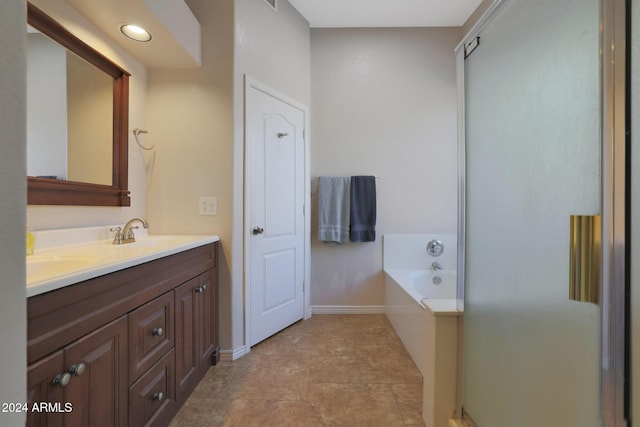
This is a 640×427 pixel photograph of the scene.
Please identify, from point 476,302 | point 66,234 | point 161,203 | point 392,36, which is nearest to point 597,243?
point 476,302

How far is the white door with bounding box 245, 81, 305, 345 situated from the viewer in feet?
6.66

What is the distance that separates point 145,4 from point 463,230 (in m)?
1.85

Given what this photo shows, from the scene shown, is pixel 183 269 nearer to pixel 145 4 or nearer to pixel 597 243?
pixel 145 4

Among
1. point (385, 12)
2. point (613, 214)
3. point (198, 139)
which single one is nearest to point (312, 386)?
point (613, 214)

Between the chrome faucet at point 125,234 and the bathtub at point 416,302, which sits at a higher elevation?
the chrome faucet at point 125,234

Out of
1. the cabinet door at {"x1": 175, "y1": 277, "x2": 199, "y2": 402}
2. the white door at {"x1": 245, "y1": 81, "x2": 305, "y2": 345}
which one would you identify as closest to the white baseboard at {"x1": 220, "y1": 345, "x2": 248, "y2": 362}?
the white door at {"x1": 245, "y1": 81, "x2": 305, "y2": 345}

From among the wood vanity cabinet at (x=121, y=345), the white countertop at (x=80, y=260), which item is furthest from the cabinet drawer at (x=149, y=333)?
the white countertop at (x=80, y=260)

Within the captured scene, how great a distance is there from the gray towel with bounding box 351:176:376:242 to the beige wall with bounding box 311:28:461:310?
0.45 ft

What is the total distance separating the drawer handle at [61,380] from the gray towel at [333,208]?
2051 mm

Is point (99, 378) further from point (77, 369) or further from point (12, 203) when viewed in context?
point (12, 203)

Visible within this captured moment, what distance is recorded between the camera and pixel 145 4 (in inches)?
52.6

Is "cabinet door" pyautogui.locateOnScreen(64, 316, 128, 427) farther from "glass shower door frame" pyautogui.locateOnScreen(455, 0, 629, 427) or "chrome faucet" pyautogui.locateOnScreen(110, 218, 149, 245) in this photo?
"glass shower door frame" pyautogui.locateOnScreen(455, 0, 629, 427)

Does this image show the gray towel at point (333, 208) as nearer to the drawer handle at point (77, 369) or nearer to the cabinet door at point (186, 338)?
the cabinet door at point (186, 338)

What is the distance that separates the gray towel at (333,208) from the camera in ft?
8.75
